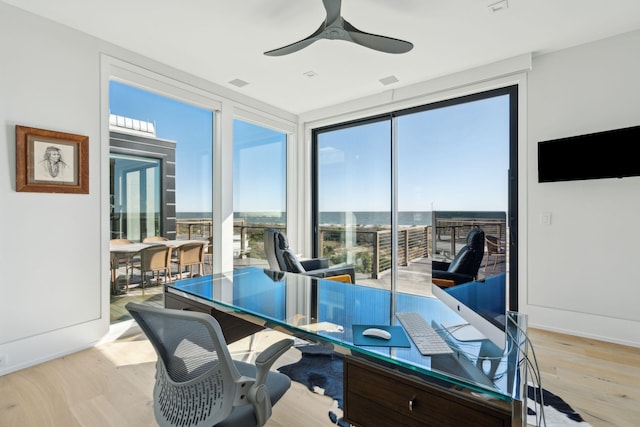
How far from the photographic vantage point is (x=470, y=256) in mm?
1444

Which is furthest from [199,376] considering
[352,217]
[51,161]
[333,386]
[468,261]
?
[352,217]

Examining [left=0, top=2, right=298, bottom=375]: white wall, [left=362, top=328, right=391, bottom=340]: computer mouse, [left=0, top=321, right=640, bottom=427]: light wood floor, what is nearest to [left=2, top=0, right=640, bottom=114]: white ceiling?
[left=0, top=2, right=298, bottom=375]: white wall

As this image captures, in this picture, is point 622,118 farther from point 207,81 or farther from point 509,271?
point 207,81

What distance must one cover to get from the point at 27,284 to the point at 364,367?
281cm

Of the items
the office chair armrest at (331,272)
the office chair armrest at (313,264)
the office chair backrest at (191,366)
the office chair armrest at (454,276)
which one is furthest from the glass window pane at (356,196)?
the office chair backrest at (191,366)

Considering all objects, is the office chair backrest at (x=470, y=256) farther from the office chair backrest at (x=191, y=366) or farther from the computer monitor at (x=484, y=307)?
the office chair backrest at (x=191, y=366)

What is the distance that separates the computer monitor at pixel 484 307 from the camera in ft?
3.79

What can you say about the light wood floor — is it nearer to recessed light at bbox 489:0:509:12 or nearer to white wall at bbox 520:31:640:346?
white wall at bbox 520:31:640:346

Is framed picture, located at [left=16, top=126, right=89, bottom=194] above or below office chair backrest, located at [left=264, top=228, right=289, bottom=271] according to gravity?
above

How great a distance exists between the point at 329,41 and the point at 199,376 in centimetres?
289

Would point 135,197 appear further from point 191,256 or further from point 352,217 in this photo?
point 352,217

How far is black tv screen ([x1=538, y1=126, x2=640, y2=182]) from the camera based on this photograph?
8.91 ft

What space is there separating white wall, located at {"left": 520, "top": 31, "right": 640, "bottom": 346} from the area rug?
141 cm

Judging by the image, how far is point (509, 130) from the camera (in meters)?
3.46
